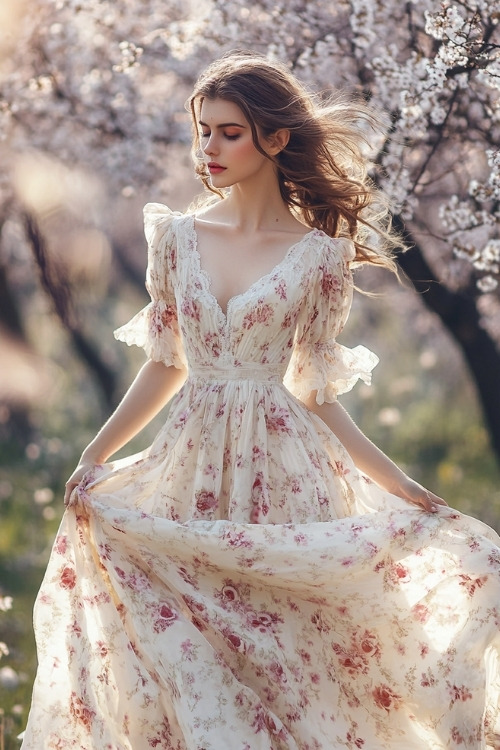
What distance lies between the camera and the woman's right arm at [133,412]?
142 inches

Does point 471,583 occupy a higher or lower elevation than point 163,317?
lower

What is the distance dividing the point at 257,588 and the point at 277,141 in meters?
1.41

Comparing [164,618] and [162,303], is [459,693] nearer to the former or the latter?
[164,618]

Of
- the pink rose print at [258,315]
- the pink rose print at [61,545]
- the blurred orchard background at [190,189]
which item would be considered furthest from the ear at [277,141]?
the pink rose print at [61,545]

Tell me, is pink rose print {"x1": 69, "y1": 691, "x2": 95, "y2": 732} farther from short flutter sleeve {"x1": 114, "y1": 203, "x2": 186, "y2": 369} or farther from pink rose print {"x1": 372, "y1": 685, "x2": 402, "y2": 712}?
short flutter sleeve {"x1": 114, "y1": 203, "x2": 186, "y2": 369}

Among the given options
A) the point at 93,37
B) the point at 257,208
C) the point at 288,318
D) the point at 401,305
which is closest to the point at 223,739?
the point at 288,318

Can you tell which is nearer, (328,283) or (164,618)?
(164,618)

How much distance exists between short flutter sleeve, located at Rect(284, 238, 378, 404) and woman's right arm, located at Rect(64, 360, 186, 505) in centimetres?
40

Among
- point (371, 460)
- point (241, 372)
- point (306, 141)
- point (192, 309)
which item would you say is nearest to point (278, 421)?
point (241, 372)

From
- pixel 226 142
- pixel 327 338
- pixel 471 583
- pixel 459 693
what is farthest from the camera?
pixel 327 338

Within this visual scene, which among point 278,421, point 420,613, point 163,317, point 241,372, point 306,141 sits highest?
→ point 306,141

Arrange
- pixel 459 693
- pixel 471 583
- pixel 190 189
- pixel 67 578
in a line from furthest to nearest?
pixel 190 189 → pixel 67 578 → pixel 471 583 → pixel 459 693

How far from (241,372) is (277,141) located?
753 mm

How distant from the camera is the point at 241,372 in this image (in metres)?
3.61
